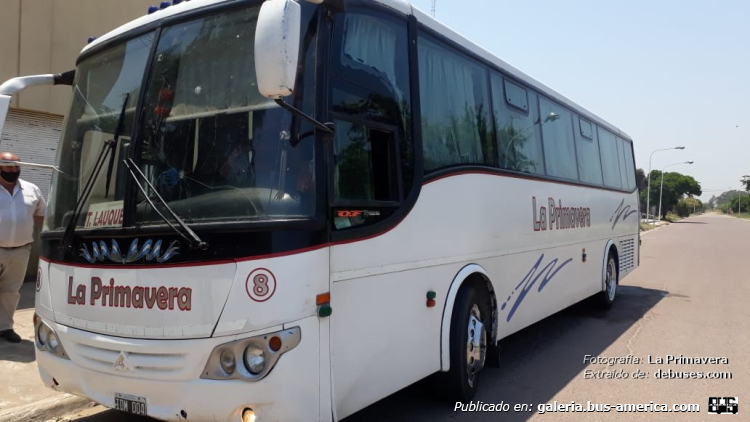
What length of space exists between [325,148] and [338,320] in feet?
3.40

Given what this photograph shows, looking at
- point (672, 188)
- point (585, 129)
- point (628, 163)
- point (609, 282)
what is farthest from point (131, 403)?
point (672, 188)

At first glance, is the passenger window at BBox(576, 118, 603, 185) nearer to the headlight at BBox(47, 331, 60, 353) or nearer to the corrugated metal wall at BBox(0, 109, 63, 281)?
the headlight at BBox(47, 331, 60, 353)

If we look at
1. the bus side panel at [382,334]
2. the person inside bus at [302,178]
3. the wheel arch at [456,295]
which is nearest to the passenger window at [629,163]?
the wheel arch at [456,295]

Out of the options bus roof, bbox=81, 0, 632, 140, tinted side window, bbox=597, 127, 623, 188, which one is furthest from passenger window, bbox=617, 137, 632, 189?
bus roof, bbox=81, 0, 632, 140

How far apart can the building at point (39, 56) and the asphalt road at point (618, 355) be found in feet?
18.7

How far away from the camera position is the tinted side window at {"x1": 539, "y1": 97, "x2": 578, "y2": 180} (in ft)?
23.8

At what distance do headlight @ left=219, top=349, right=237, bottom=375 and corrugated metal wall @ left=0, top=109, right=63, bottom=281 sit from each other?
6743 millimetres

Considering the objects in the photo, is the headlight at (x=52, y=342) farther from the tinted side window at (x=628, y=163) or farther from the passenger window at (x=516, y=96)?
the tinted side window at (x=628, y=163)

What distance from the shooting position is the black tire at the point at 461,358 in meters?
4.70

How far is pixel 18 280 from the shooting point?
20.1 feet

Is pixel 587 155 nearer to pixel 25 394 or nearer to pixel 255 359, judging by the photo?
pixel 255 359

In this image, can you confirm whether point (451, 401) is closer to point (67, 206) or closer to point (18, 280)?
point (67, 206)

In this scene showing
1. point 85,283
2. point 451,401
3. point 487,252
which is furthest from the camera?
point 487,252

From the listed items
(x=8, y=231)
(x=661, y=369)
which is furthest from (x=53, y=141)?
(x=661, y=369)
